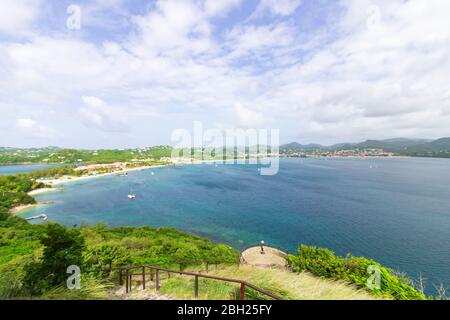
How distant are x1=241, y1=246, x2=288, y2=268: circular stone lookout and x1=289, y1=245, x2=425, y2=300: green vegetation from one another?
6.76 feet

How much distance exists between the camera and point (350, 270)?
11.2 m

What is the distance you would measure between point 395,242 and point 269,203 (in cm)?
2069

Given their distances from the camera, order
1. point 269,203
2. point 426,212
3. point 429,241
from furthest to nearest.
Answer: point 269,203
point 426,212
point 429,241

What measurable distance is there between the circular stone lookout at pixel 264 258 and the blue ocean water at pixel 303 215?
6.58 m

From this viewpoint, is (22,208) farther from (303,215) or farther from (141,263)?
(303,215)

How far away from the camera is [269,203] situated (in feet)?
139

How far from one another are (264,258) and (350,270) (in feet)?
21.7

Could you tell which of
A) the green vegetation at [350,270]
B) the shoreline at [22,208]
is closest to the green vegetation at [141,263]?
the green vegetation at [350,270]

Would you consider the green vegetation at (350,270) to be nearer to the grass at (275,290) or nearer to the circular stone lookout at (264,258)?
the circular stone lookout at (264,258)

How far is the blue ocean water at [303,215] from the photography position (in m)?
23.4

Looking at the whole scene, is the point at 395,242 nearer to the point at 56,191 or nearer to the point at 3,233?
the point at 3,233
